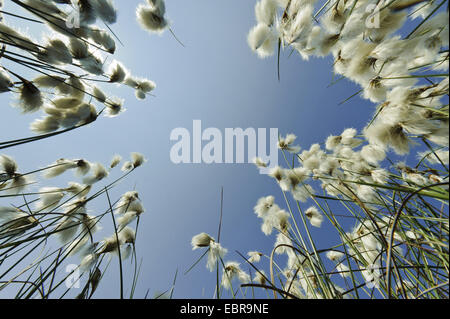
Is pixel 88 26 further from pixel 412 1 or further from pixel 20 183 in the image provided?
pixel 412 1

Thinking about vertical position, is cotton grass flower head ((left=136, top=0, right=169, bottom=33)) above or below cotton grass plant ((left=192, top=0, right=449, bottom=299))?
above

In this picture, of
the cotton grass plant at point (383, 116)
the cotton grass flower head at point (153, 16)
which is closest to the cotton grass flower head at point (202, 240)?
the cotton grass plant at point (383, 116)

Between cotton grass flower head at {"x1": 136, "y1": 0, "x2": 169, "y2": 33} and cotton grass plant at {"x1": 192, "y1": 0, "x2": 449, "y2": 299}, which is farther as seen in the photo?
cotton grass flower head at {"x1": 136, "y1": 0, "x2": 169, "y2": 33}

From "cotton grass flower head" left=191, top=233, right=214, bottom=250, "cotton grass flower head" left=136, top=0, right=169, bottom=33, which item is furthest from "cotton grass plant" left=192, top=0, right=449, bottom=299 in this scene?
"cotton grass flower head" left=136, top=0, right=169, bottom=33

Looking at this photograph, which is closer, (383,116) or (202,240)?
(383,116)

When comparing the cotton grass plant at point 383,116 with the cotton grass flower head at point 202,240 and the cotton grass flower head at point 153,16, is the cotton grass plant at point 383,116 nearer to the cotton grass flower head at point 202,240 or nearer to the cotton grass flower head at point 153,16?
the cotton grass flower head at point 202,240

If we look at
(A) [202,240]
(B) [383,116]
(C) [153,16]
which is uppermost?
(C) [153,16]

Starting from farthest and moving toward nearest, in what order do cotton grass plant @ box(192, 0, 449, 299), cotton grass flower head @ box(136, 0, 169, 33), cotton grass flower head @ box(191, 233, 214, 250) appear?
cotton grass flower head @ box(191, 233, 214, 250), cotton grass flower head @ box(136, 0, 169, 33), cotton grass plant @ box(192, 0, 449, 299)

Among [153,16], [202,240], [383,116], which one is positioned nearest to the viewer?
[383,116]

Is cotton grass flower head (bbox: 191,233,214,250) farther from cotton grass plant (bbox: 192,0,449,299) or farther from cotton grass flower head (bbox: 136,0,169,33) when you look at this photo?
cotton grass flower head (bbox: 136,0,169,33)

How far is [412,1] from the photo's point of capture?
0.47 meters

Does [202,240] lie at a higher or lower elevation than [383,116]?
lower

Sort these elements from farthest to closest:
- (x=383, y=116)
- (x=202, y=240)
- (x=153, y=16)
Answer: (x=202, y=240)
(x=153, y=16)
(x=383, y=116)
